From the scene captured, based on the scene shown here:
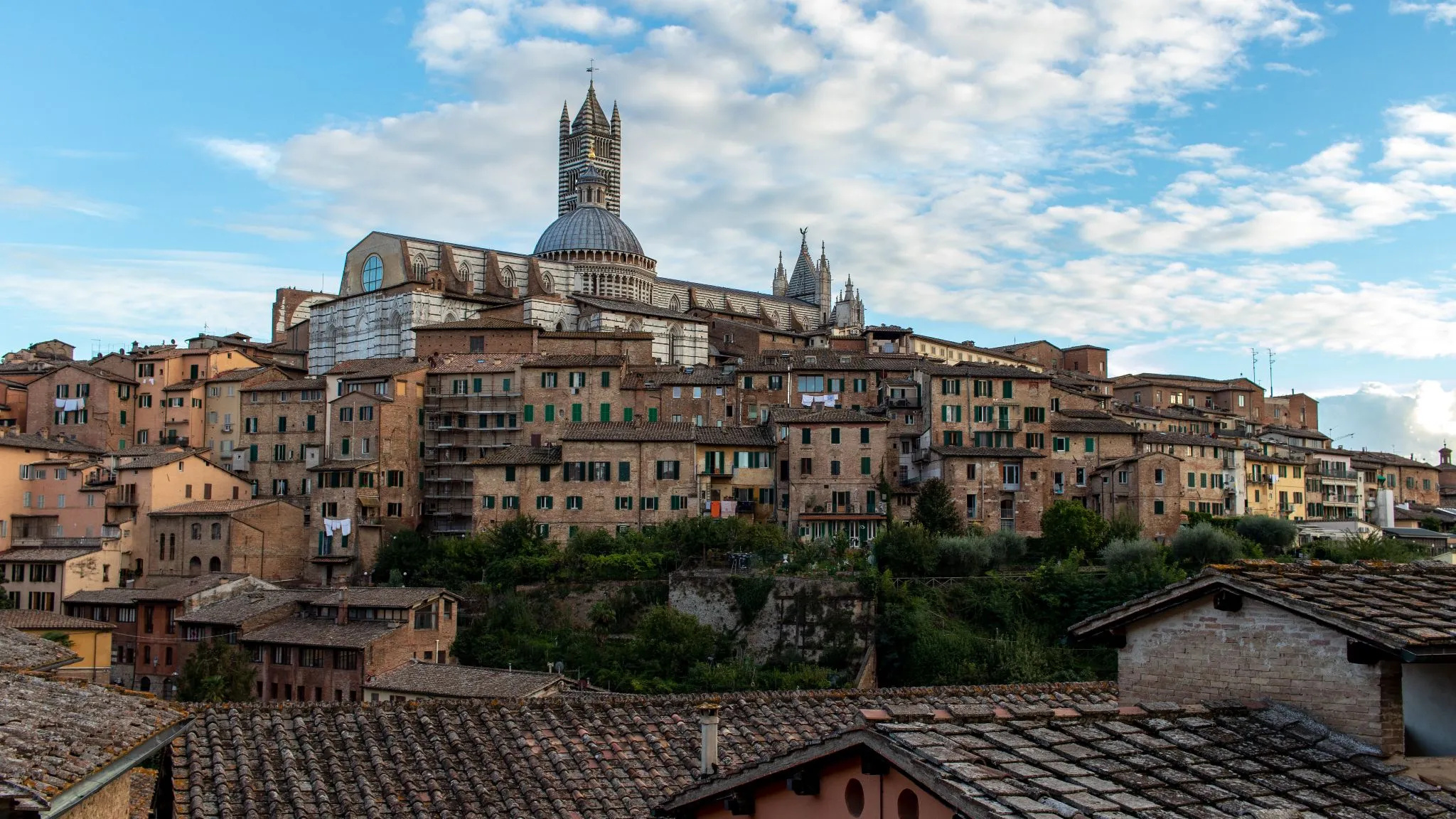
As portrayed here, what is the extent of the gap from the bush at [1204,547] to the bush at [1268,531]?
4706mm

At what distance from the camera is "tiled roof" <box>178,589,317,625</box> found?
49.7 m

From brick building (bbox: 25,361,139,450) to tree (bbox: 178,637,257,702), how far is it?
32202 mm

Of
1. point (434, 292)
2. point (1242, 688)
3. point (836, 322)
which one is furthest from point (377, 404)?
point (1242, 688)

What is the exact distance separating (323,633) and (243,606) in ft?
22.2

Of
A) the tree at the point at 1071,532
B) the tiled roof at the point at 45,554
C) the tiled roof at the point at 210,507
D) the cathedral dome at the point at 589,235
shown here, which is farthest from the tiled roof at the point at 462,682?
the cathedral dome at the point at 589,235

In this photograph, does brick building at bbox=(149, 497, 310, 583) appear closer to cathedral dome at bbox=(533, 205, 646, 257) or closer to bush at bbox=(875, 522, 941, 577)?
bush at bbox=(875, 522, 941, 577)

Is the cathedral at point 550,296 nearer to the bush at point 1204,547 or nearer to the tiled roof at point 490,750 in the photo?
the bush at point 1204,547

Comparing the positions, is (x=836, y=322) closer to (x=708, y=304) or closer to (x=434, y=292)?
(x=708, y=304)

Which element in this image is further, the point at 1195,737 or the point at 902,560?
the point at 902,560

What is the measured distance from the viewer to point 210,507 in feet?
205

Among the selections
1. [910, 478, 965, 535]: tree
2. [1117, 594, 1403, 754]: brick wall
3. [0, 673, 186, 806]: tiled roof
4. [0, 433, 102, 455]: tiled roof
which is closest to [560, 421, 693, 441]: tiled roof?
[910, 478, 965, 535]: tree

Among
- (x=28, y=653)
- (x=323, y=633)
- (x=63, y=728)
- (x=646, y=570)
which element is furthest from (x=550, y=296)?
(x=63, y=728)

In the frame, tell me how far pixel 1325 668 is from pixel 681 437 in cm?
4934

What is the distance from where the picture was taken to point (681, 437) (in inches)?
2304
